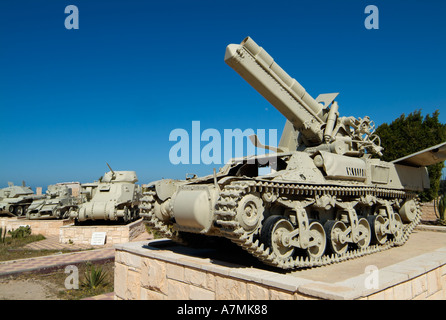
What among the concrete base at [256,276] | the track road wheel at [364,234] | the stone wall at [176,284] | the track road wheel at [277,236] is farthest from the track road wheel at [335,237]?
the stone wall at [176,284]

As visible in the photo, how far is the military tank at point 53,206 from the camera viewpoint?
19.1 m

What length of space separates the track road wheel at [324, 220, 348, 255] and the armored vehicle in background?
2152cm

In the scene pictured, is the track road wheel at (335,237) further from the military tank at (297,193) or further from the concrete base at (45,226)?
the concrete base at (45,226)

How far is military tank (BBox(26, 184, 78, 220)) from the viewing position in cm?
1906

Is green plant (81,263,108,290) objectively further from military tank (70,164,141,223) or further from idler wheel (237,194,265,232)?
military tank (70,164,141,223)

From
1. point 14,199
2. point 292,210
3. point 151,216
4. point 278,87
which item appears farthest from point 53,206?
point 292,210

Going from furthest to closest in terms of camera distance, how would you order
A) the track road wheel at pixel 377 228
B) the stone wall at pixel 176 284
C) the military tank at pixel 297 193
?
the track road wheel at pixel 377 228 → the military tank at pixel 297 193 → the stone wall at pixel 176 284

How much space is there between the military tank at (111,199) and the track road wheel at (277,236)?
37.2 feet

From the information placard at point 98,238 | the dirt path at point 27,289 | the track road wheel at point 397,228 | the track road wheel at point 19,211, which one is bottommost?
the dirt path at point 27,289

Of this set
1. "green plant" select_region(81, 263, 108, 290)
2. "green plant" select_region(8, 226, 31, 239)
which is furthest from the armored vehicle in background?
"green plant" select_region(81, 263, 108, 290)

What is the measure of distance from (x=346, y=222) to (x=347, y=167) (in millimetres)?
1161
